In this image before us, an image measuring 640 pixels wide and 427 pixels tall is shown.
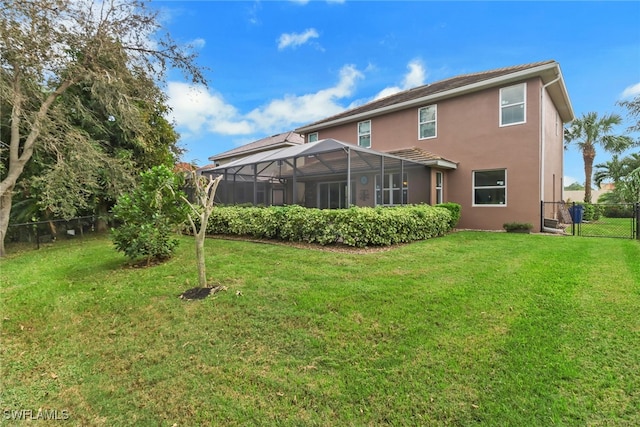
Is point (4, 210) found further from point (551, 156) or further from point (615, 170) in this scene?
point (615, 170)

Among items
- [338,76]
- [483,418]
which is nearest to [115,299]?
[483,418]

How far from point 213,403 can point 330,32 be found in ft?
45.7

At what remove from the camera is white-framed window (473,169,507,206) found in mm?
11273

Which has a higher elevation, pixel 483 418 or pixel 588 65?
pixel 588 65

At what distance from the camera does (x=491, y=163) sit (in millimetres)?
11430

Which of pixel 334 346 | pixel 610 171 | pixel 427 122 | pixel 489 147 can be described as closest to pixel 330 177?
pixel 427 122

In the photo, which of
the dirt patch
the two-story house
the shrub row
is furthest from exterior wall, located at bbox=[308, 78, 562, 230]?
the dirt patch

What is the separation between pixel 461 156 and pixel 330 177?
5.97 metres

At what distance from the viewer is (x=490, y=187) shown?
38.0ft

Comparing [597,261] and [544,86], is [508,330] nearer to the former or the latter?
[597,261]

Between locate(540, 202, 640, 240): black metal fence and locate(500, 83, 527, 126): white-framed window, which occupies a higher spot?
locate(500, 83, 527, 126): white-framed window

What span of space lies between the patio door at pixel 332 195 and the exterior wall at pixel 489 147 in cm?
362

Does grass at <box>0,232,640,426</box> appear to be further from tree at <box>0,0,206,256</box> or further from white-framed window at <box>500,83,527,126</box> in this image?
white-framed window at <box>500,83,527,126</box>

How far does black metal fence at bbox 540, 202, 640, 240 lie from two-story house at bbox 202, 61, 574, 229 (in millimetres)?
689
